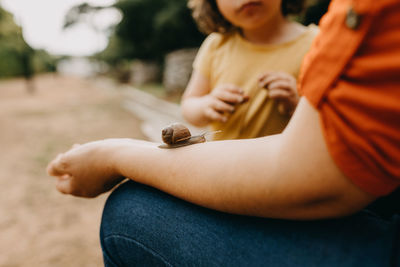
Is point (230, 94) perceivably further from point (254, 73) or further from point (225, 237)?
point (225, 237)

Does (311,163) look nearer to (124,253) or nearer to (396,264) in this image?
(396,264)

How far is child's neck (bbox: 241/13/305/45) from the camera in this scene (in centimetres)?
145

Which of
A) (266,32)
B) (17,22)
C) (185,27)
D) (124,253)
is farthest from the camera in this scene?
(17,22)

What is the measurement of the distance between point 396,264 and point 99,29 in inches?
723

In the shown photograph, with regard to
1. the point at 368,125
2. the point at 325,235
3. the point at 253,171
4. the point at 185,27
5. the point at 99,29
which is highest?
the point at 368,125

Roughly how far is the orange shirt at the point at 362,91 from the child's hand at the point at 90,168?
0.61m

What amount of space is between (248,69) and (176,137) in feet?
2.58

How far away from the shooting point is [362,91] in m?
0.48

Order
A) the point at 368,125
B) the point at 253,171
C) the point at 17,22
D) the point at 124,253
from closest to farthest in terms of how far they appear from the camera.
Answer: the point at 368,125
the point at 253,171
the point at 124,253
the point at 17,22

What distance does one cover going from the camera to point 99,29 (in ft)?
55.2

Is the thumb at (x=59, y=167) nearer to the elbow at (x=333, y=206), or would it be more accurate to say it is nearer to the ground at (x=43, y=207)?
the elbow at (x=333, y=206)

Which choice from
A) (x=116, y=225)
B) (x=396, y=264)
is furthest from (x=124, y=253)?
(x=396, y=264)

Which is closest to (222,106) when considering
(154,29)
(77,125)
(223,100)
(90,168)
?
(223,100)

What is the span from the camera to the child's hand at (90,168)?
35.1 inches
